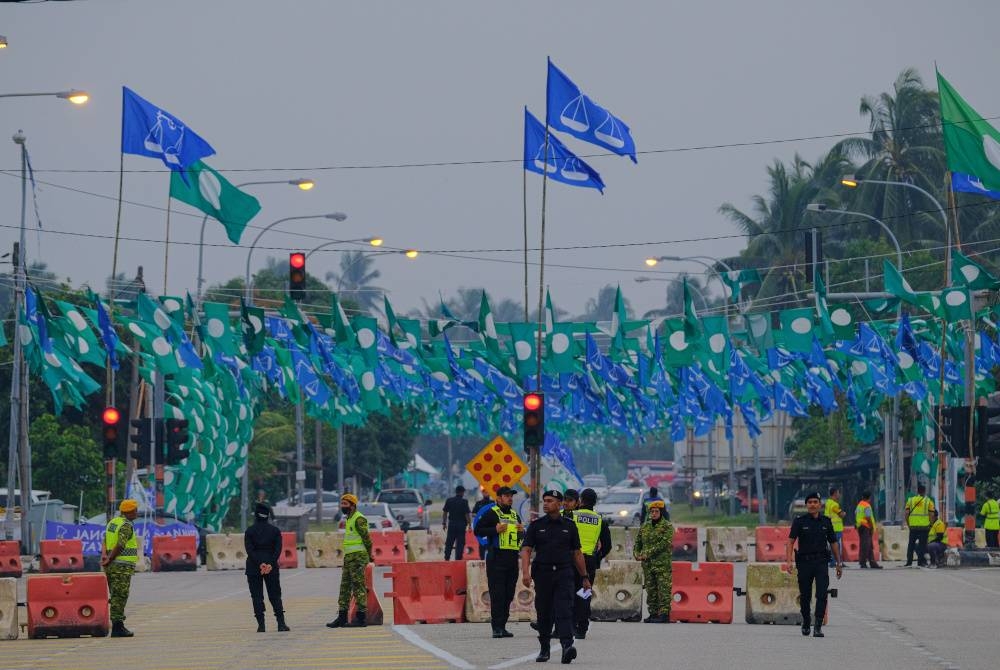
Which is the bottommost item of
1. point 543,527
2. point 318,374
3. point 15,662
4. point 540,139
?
point 15,662

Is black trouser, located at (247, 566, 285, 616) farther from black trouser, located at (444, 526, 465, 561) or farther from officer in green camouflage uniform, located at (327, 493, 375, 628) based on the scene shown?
black trouser, located at (444, 526, 465, 561)

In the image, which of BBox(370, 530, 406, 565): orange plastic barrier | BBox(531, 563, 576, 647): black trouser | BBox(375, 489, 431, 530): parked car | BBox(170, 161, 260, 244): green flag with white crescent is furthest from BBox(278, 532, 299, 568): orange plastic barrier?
BBox(375, 489, 431, 530): parked car

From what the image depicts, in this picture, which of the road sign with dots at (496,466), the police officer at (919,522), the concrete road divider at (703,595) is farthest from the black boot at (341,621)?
the police officer at (919,522)

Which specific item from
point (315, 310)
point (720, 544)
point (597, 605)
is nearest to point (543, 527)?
point (597, 605)

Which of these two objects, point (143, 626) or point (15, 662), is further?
point (143, 626)

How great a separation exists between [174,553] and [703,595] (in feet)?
64.4

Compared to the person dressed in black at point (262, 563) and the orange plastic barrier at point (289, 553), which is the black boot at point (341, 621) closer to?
the person dressed in black at point (262, 563)

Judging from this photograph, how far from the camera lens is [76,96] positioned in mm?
28875

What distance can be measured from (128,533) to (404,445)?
79080 millimetres

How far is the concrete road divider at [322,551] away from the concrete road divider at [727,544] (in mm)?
8216

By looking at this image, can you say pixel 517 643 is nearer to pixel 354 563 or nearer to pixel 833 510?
pixel 354 563

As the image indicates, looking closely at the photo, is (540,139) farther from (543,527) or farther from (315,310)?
(315,310)

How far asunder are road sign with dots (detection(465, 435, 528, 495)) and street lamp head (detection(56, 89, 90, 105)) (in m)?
8.52

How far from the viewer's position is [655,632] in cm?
2025
